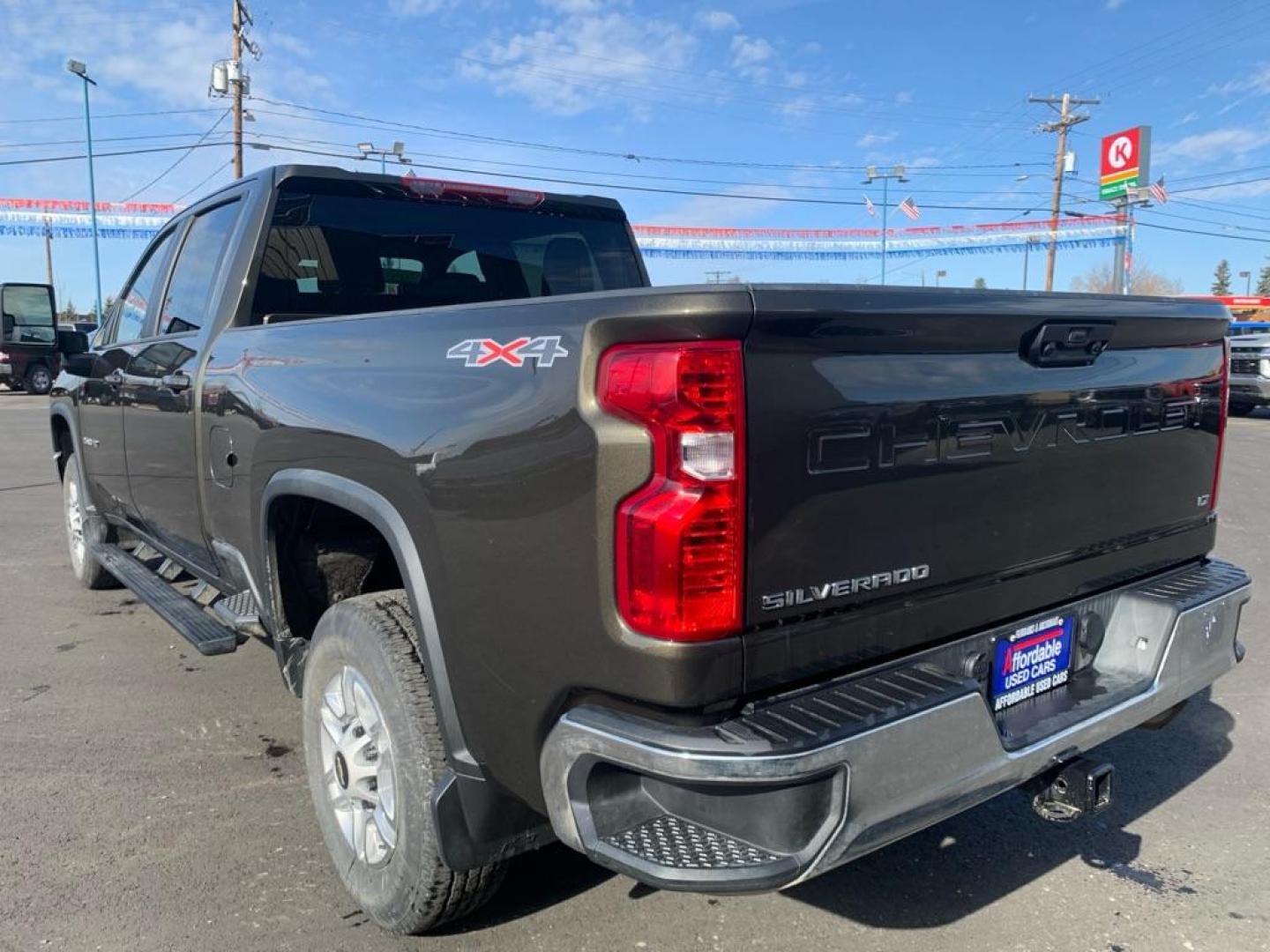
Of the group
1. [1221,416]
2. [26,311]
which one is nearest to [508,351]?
[1221,416]

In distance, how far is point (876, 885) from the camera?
274 centimetres

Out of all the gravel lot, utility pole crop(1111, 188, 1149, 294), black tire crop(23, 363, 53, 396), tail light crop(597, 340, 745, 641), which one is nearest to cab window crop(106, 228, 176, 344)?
the gravel lot

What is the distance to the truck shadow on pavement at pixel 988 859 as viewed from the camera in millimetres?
2652

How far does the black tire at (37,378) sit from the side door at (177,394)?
23101 mm

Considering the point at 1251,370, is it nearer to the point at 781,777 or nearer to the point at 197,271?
the point at 197,271

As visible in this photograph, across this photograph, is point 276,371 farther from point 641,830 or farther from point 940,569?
point 940,569

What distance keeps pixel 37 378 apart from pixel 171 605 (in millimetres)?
24137

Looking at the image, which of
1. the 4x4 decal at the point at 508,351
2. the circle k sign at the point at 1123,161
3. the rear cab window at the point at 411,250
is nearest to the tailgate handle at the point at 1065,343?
the 4x4 decal at the point at 508,351

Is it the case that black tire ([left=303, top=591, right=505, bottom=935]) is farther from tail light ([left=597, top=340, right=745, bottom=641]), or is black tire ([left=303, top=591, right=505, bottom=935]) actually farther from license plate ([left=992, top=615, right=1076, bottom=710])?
license plate ([left=992, top=615, right=1076, bottom=710])

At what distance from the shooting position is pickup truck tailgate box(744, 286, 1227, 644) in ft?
6.01

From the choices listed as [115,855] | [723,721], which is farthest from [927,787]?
[115,855]

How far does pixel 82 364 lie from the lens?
187 inches

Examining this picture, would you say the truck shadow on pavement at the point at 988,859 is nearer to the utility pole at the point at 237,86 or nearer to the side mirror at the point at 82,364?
the side mirror at the point at 82,364

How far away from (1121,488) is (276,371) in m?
A: 2.45
